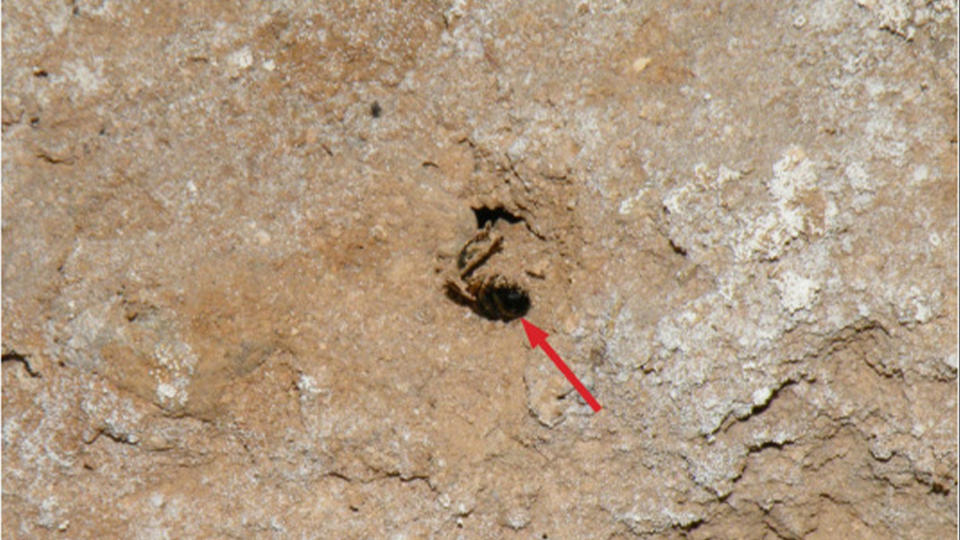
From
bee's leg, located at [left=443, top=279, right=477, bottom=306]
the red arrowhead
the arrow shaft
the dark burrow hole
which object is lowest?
bee's leg, located at [left=443, top=279, right=477, bottom=306]

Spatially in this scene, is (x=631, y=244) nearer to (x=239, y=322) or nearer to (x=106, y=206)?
(x=239, y=322)

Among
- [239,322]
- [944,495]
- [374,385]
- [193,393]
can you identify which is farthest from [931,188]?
[193,393]

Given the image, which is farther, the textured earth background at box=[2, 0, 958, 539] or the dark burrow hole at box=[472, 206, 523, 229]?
the dark burrow hole at box=[472, 206, 523, 229]

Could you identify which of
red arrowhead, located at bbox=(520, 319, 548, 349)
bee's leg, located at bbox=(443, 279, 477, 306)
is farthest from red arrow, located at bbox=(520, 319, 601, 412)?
bee's leg, located at bbox=(443, 279, 477, 306)

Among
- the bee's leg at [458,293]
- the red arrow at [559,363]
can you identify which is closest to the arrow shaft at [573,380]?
the red arrow at [559,363]

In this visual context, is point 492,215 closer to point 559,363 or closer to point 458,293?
point 458,293

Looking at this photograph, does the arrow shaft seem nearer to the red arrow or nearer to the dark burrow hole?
the red arrow

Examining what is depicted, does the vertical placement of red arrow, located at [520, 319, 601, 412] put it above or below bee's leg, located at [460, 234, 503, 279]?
below
